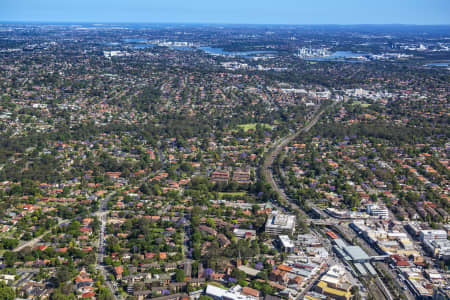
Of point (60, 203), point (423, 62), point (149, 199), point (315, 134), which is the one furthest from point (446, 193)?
point (423, 62)

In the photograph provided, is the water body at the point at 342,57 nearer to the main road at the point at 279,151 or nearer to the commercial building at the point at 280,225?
the main road at the point at 279,151

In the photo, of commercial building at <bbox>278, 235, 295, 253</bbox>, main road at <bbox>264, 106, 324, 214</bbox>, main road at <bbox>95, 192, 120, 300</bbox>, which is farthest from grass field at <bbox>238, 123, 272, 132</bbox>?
commercial building at <bbox>278, 235, 295, 253</bbox>

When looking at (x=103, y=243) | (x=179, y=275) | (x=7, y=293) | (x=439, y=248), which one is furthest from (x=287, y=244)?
(x=7, y=293)

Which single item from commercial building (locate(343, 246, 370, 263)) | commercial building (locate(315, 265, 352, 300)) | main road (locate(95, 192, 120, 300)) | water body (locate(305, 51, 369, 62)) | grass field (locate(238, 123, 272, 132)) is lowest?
main road (locate(95, 192, 120, 300))

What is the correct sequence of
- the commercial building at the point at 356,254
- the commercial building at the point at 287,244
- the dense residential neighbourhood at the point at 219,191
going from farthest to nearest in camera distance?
the commercial building at the point at 287,244 < the commercial building at the point at 356,254 < the dense residential neighbourhood at the point at 219,191

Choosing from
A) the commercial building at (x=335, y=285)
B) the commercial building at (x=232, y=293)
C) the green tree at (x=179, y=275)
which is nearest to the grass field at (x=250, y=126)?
the commercial building at (x=335, y=285)

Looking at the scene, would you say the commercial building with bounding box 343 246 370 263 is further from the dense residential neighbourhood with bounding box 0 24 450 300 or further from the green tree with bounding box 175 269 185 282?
the green tree with bounding box 175 269 185 282

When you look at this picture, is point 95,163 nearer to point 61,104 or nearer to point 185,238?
point 185,238
